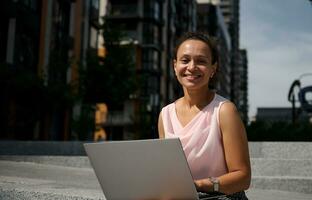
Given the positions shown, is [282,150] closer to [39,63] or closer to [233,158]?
[233,158]

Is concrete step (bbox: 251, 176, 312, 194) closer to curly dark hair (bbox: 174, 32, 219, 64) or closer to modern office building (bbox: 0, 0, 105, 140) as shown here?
curly dark hair (bbox: 174, 32, 219, 64)

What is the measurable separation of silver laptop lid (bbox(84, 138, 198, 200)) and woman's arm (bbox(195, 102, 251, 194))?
0.20 m

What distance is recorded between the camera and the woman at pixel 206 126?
223cm

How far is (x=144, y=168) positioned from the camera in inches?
79.8

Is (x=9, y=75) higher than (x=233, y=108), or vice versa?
(x=9, y=75)

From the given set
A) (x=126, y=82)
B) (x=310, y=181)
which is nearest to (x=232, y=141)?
(x=310, y=181)

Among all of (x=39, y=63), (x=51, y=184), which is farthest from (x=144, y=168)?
(x=39, y=63)

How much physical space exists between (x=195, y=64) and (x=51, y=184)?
12.5 ft

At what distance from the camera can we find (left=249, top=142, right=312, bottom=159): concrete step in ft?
30.5

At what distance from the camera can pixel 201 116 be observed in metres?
2.36

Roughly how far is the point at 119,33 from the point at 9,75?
743 centimetres

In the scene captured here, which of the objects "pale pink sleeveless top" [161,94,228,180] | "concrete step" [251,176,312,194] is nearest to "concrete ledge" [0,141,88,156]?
"concrete step" [251,176,312,194]

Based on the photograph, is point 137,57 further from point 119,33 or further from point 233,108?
point 233,108

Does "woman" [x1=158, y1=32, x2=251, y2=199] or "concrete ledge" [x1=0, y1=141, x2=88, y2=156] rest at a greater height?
"woman" [x1=158, y1=32, x2=251, y2=199]
